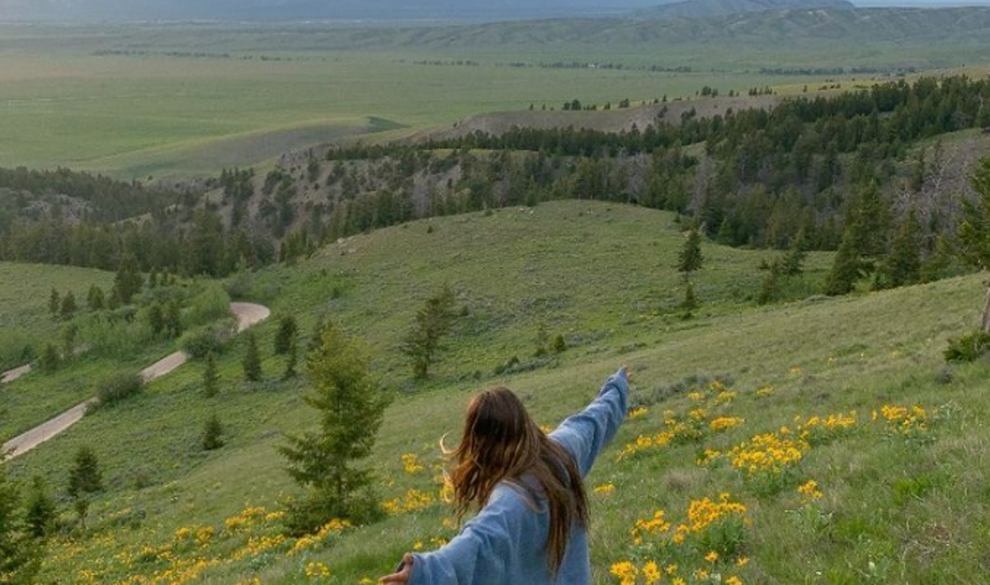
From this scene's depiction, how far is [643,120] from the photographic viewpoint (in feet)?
609

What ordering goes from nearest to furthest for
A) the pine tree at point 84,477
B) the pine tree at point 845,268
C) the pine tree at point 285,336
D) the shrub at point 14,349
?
the pine tree at point 84,477, the pine tree at point 845,268, the pine tree at point 285,336, the shrub at point 14,349

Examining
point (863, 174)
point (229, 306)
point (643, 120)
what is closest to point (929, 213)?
point (863, 174)

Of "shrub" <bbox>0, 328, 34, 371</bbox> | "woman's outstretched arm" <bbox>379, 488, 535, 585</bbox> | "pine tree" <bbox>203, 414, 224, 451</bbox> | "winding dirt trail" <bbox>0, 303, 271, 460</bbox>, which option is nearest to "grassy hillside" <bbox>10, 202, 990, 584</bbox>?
"pine tree" <bbox>203, 414, 224, 451</bbox>

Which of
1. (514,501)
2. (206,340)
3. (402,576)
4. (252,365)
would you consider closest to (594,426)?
(514,501)

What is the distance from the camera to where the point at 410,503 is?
15.8 m

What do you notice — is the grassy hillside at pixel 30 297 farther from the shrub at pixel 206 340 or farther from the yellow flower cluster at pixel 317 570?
the yellow flower cluster at pixel 317 570

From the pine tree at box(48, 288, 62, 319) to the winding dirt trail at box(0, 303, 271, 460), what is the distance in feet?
48.5

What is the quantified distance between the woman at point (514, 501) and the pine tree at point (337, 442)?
39.1 feet

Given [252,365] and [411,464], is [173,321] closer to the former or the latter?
[252,365]

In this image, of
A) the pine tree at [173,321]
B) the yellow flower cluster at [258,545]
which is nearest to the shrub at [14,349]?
the pine tree at [173,321]

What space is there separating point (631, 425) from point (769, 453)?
26.8 ft

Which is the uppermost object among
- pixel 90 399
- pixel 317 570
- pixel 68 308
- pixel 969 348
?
pixel 969 348

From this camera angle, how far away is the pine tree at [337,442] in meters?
16.2

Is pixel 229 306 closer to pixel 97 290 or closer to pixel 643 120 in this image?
pixel 97 290
